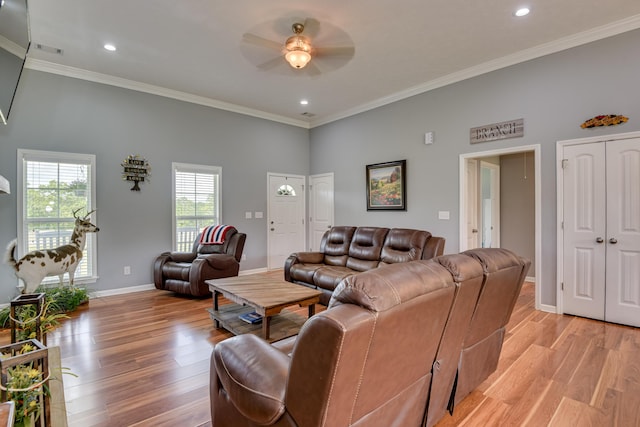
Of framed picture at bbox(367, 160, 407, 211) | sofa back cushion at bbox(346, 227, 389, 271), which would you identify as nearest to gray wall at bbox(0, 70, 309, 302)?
framed picture at bbox(367, 160, 407, 211)

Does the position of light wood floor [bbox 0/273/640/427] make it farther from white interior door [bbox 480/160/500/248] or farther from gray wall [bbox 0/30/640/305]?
white interior door [bbox 480/160/500/248]

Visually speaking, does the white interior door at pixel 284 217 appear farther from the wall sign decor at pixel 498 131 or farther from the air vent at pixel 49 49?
the wall sign decor at pixel 498 131

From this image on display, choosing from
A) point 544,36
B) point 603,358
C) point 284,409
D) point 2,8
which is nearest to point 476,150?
point 544,36

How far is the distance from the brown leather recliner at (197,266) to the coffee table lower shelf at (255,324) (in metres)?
0.88

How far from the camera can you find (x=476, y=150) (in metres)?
4.28

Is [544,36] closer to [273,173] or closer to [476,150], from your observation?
[476,150]

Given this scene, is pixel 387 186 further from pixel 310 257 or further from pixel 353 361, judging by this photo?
pixel 353 361

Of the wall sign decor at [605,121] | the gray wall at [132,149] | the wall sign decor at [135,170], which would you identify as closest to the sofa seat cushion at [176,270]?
the gray wall at [132,149]

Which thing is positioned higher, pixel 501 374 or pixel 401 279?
pixel 401 279

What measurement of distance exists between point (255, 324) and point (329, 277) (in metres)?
1.04

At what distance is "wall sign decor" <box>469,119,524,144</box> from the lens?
388 cm

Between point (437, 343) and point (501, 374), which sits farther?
point (501, 374)

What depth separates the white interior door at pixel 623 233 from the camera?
10.3ft

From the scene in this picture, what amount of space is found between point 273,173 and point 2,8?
473cm
